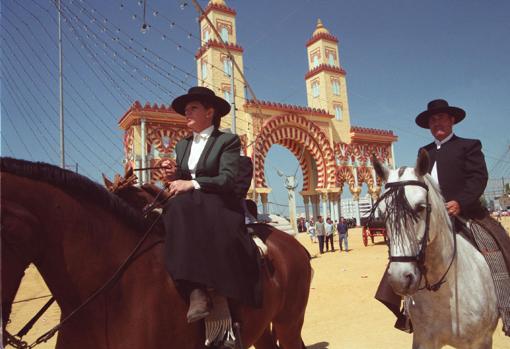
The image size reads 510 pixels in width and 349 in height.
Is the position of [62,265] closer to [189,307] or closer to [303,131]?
[189,307]

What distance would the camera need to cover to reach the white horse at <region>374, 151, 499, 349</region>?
241cm

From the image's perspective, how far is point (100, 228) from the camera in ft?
6.56

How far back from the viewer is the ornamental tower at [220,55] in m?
20.4

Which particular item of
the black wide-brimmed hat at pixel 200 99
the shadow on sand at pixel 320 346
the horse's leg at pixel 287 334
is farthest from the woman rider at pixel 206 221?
the shadow on sand at pixel 320 346

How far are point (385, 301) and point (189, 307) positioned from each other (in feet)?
6.63

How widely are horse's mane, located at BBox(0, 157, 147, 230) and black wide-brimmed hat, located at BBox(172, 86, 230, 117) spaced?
91 centimetres

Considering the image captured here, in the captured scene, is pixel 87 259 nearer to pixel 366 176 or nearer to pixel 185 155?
pixel 185 155

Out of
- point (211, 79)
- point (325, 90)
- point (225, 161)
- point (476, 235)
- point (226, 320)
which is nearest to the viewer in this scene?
point (226, 320)

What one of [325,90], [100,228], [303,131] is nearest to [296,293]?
[100,228]

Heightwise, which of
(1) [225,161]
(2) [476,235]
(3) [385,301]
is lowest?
(3) [385,301]

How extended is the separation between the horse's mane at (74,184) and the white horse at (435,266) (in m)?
1.74

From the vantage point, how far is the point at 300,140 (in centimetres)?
2406

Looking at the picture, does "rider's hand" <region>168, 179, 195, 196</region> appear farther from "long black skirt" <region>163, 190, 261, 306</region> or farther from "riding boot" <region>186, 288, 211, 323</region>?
"riding boot" <region>186, 288, 211, 323</region>

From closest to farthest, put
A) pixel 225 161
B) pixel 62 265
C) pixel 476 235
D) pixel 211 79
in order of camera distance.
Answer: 1. pixel 62 265
2. pixel 225 161
3. pixel 476 235
4. pixel 211 79
